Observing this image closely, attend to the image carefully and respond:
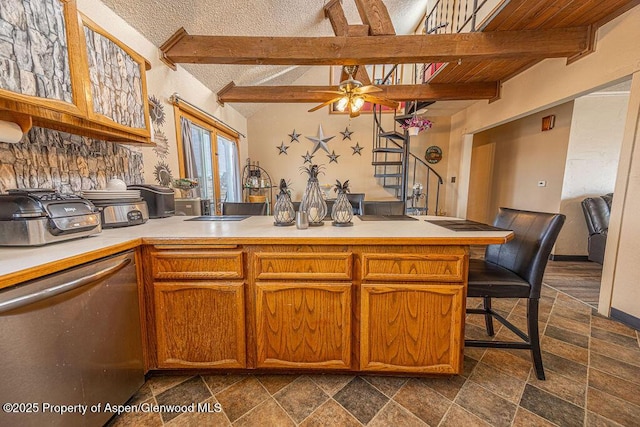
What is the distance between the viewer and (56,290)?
829 millimetres

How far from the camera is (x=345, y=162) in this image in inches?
215

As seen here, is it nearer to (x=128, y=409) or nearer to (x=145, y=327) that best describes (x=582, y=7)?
(x=145, y=327)

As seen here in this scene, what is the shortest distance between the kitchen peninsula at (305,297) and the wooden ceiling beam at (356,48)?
2074mm

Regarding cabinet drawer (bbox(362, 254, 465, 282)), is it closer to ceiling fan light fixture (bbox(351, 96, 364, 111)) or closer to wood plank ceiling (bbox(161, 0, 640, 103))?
ceiling fan light fixture (bbox(351, 96, 364, 111))

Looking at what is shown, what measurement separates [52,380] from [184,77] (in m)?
3.00

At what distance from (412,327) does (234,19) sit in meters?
3.32

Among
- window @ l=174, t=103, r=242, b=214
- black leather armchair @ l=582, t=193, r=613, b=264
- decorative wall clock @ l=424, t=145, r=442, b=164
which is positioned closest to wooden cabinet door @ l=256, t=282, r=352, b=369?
window @ l=174, t=103, r=242, b=214

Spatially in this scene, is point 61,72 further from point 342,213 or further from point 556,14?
point 556,14

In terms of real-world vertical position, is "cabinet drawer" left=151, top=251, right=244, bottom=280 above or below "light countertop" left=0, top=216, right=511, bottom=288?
below

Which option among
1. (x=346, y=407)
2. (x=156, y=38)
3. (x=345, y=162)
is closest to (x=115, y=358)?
(x=346, y=407)

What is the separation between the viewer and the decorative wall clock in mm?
5307

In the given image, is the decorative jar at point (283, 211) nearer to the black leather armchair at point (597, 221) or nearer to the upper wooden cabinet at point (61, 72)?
the upper wooden cabinet at point (61, 72)

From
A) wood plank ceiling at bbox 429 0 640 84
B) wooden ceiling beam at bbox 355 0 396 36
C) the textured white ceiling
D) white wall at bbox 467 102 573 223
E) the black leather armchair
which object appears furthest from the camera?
white wall at bbox 467 102 573 223

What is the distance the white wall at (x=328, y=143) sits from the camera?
5316mm
